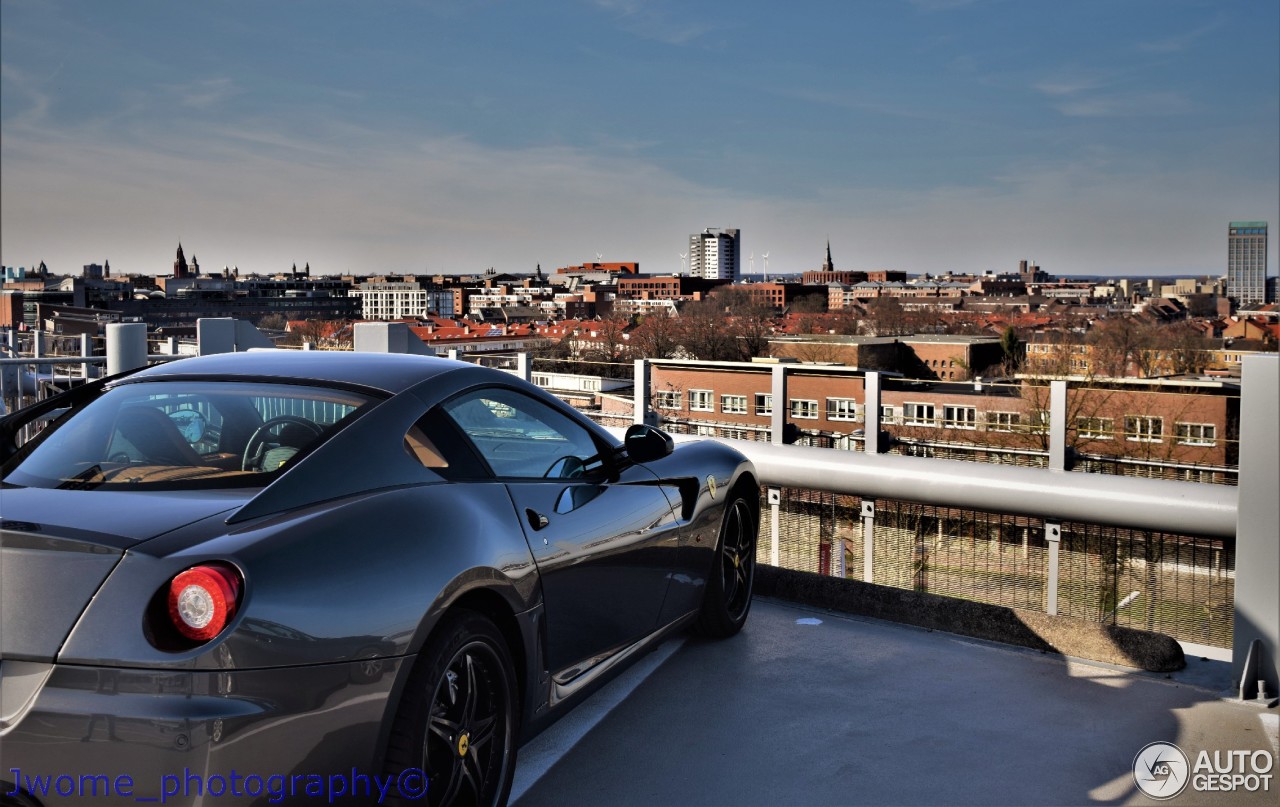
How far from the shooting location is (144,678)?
2180 millimetres

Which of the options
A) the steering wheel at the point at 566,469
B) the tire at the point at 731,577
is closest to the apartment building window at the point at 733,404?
the tire at the point at 731,577

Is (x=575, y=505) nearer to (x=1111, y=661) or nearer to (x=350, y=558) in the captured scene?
(x=350, y=558)

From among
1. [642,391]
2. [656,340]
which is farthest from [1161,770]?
[656,340]

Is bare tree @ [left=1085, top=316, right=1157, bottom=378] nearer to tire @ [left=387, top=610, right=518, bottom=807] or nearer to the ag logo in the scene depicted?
the ag logo

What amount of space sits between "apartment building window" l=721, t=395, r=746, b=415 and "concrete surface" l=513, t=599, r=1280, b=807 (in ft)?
22.3

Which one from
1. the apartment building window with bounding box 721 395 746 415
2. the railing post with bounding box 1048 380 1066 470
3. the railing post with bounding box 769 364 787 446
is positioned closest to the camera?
the railing post with bounding box 1048 380 1066 470

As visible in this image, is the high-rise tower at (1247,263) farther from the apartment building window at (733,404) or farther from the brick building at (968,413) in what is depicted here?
the apartment building window at (733,404)

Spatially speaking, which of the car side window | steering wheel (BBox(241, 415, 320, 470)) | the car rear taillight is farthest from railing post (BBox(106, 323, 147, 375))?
the car rear taillight

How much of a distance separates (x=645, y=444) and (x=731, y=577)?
1.16 meters

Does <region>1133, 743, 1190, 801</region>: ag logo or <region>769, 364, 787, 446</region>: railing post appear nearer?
<region>1133, 743, 1190, 801</region>: ag logo

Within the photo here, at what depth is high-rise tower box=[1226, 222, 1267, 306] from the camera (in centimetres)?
11888

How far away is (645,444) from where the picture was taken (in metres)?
4.17

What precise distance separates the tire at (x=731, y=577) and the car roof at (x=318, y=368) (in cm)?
184

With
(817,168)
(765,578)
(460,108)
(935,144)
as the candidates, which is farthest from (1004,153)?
(765,578)
